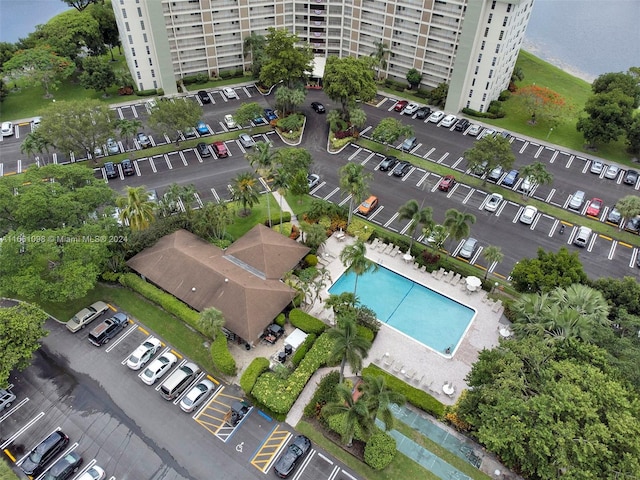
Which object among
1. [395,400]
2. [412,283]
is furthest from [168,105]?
[395,400]

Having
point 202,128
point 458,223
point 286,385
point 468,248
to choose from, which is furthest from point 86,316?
point 468,248

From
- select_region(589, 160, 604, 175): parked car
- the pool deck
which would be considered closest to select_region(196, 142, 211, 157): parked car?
the pool deck

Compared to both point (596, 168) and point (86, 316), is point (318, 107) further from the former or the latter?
point (86, 316)

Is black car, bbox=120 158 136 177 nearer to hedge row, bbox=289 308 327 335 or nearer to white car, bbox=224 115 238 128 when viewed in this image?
white car, bbox=224 115 238 128

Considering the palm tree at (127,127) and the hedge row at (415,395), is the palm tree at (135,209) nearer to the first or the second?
the palm tree at (127,127)

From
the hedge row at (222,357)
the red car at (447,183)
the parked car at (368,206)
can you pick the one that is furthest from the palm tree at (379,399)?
the red car at (447,183)

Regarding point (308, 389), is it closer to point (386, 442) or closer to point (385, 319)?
point (386, 442)
